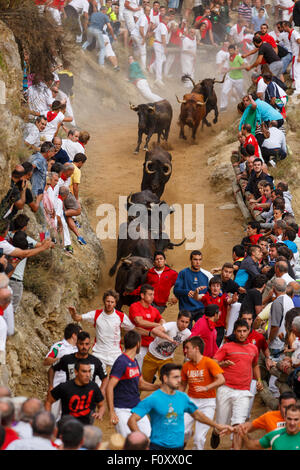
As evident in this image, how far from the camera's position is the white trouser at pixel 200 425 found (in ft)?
28.2

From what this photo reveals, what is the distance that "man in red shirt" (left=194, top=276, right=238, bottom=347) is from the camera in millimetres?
10641

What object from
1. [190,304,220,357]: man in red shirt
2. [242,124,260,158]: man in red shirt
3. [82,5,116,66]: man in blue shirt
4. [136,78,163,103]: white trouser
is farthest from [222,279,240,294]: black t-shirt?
[136,78,163,103]: white trouser

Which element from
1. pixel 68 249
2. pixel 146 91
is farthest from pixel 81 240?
pixel 146 91

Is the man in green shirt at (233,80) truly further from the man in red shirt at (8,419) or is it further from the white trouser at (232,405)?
the man in red shirt at (8,419)

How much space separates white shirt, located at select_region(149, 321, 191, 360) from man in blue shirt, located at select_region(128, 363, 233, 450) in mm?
2058

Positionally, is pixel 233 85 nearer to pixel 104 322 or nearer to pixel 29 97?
pixel 29 97

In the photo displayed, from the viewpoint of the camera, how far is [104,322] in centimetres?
991

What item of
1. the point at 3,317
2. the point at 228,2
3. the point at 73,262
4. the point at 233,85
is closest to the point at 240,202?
the point at 73,262

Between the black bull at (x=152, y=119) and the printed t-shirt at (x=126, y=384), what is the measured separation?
1369cm

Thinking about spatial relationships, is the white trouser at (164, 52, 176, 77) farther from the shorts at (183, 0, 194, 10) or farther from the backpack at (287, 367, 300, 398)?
the backpack at (287, 367, 300, 398)

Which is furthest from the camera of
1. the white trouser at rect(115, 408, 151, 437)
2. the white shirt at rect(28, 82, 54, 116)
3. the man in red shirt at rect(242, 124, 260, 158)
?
the man in red shirt at rect(242, 124, 260, 158)

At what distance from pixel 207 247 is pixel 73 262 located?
3.75 m

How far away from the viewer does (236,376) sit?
9039 millimetres

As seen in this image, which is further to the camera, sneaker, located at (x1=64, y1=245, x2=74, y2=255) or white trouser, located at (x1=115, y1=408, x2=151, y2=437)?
sneaker, located at (x1=64, y1=245, x2=74, y2=255)
